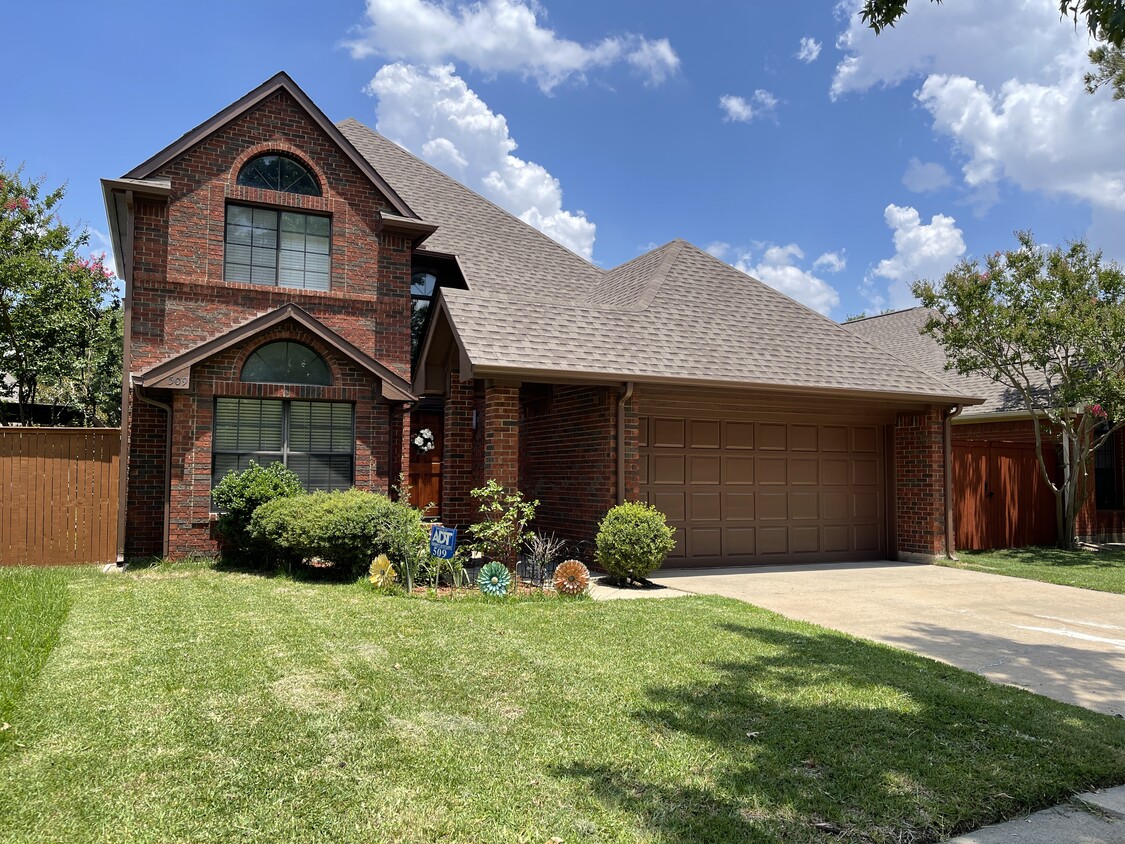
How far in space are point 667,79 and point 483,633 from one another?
16543 mm

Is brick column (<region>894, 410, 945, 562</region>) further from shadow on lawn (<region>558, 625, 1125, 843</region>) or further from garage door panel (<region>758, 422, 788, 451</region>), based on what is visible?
shadow on lawn (<region>558, 625, 1125, 843</region>)

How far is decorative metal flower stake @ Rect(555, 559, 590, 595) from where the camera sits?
27.9 ft

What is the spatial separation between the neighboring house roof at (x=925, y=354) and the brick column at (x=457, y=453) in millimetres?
8983

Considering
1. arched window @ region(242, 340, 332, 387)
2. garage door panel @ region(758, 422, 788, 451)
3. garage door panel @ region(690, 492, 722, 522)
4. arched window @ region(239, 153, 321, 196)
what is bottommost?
garage door panel @ region(690, 492, 722, 522)

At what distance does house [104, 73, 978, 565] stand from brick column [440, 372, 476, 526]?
3 cm

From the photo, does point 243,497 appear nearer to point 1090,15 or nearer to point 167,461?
point 167,461

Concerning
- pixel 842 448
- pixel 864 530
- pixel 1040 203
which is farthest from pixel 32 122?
pixel 1040 203

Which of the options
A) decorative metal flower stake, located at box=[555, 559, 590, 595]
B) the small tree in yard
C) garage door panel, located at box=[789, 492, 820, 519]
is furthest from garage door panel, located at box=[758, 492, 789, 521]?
decorative metal flower stake, located at box=[555, 559, 590, 595]

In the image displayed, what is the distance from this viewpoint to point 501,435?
1007cm

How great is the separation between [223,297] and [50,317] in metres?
9.29

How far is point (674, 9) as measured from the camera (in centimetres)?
1371

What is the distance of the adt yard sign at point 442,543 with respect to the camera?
853cm

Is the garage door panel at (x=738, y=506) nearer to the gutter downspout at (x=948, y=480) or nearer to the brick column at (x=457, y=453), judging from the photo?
the gutter downspout at (x=948, y=480)

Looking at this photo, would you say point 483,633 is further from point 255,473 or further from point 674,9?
point 674,9
